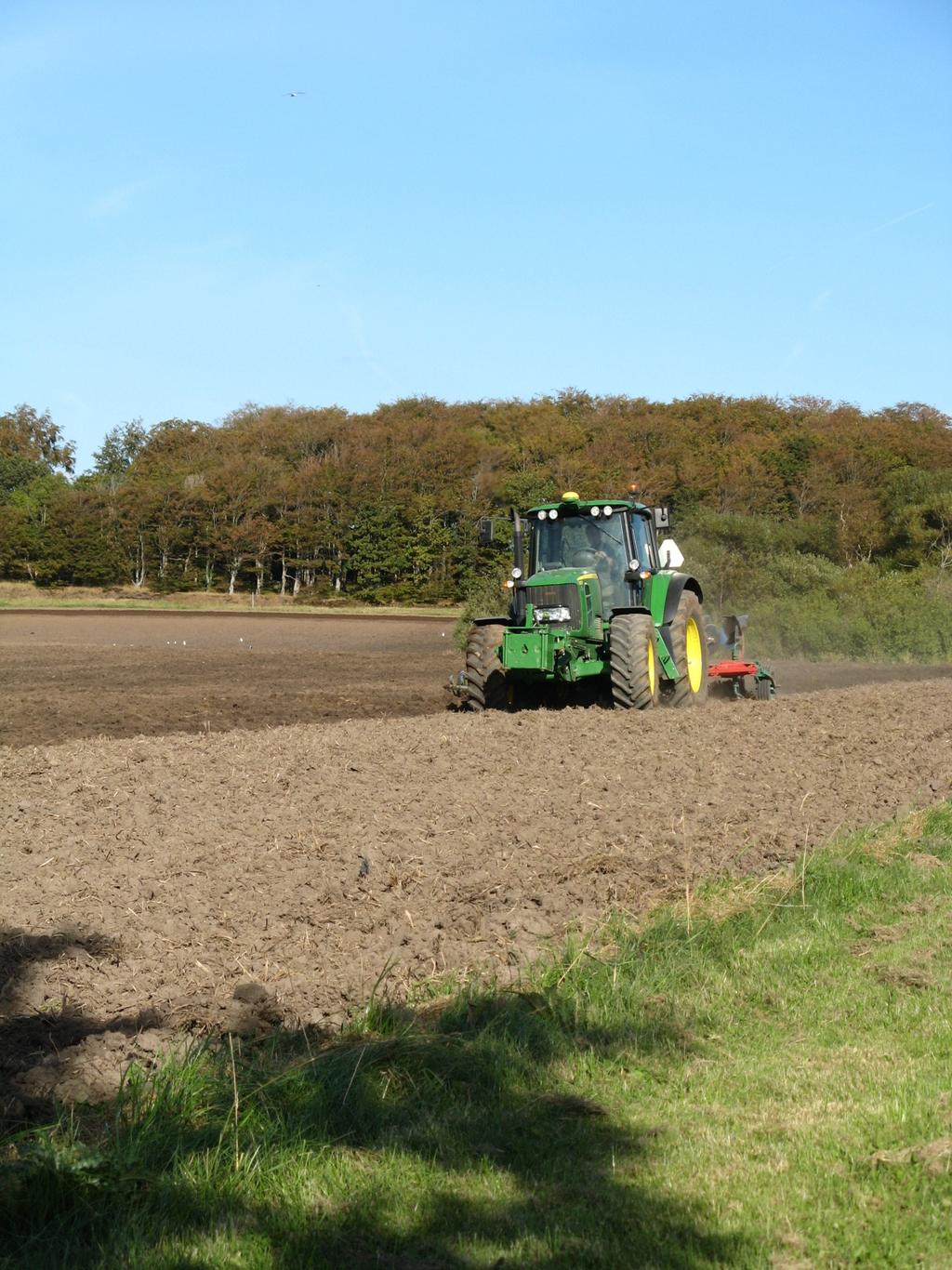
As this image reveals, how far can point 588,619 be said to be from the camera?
1478 centimetres

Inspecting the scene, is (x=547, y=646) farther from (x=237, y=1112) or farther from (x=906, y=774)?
(x=237, y=1112)

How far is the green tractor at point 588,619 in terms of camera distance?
47.8 ft

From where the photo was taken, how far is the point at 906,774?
1076 cm

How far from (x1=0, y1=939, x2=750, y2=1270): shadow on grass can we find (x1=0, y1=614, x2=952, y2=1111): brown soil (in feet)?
1.88

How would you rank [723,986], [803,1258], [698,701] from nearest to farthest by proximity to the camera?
[803,1258] < [723,986] < [698,701]

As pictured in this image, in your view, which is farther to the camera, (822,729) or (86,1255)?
(822,729)

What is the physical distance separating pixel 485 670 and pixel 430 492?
41.7m

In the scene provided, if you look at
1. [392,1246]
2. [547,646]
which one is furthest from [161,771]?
[392,1246]

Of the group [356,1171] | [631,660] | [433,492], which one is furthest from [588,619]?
[433,492]

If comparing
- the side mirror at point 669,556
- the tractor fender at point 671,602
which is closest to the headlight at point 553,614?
the tractor fender at point 671,602

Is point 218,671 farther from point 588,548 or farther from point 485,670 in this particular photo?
point 588,548

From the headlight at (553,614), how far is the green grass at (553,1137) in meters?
8.91

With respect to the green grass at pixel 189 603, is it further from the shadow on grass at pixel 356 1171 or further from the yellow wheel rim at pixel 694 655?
the shadow on grass at pixel 356 1171

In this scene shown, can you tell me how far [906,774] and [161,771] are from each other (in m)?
6.05
